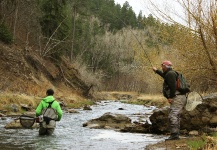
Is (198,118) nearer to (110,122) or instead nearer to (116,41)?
(110,122)

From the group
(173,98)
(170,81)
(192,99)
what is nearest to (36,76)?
(192,99)

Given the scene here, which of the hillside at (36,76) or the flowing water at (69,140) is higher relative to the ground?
the hillside at (36,76)

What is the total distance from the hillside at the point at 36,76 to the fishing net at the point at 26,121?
1100cm

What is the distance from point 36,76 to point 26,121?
2056 cm

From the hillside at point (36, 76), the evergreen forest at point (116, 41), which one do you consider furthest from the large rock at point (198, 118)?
the hillside at point (36, 76)

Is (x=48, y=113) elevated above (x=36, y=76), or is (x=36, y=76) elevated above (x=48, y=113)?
(x=36, y=76)

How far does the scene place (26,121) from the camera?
41.1 feet

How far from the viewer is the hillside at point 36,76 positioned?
27.8 m

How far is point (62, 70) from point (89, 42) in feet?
107

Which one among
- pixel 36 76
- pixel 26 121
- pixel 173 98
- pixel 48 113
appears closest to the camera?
pixel 173 98

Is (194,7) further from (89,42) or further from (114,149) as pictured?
(89,42)

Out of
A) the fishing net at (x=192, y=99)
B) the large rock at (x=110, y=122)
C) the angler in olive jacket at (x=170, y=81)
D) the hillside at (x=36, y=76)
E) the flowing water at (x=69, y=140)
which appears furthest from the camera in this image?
the hillside at (x=36, y=76)

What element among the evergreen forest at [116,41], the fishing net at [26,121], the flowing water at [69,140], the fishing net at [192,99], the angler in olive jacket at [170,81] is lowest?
the flowing water at [69,140]

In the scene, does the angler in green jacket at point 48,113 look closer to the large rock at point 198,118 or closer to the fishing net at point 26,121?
the fishing net at point 26,121
